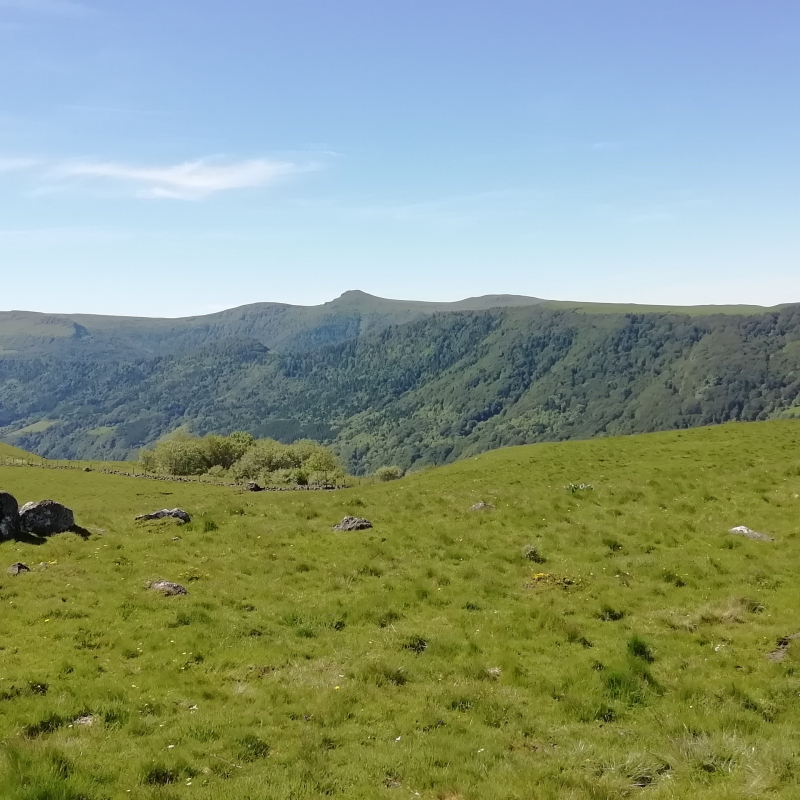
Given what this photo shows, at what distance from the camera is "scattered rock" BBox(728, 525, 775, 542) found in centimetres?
2691

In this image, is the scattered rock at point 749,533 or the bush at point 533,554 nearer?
the scattered rock at point 749,533

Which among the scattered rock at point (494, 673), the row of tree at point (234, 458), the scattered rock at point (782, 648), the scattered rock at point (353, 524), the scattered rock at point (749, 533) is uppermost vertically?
the scattered rock at point (749, 533)

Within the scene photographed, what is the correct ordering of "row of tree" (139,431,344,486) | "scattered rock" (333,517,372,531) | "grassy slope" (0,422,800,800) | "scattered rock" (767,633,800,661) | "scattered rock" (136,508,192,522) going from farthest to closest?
"row of tree" (139,431,344,486), "scattered rock" (136,508,192,522), "scattered rock" (333,517,372,531), "scattered rock" (767,633,800,661), "grassy slope" (0,422,800,800)

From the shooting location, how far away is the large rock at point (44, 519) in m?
29.9

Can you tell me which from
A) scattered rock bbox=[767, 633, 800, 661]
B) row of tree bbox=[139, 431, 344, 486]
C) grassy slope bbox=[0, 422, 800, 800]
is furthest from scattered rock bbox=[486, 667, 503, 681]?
row of tree bbox=[139, 431, 344, 486]

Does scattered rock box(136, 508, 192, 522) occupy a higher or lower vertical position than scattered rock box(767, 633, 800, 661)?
lower

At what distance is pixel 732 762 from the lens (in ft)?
38.5

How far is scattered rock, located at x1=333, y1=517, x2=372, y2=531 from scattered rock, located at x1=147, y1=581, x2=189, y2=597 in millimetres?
10534

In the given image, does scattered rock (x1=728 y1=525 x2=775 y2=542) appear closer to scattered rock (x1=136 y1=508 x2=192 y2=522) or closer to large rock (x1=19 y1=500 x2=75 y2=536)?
scattered rock (x1=136 y1=508 x2=192 y2=522)

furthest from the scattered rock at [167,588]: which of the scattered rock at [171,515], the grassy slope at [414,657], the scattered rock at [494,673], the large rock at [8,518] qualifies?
the scattered rock at [494,673]

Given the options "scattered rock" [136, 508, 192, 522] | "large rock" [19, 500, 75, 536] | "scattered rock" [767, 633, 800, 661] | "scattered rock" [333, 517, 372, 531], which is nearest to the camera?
"scattered rock" [767, 633, 800, 661]

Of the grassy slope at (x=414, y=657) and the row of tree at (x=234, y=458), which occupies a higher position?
the grassy slope at (x=414, y=657)

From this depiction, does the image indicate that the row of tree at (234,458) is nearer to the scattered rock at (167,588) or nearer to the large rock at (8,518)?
the large rock at (8,518)

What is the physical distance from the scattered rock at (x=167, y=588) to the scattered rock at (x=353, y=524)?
1053 centimetres
